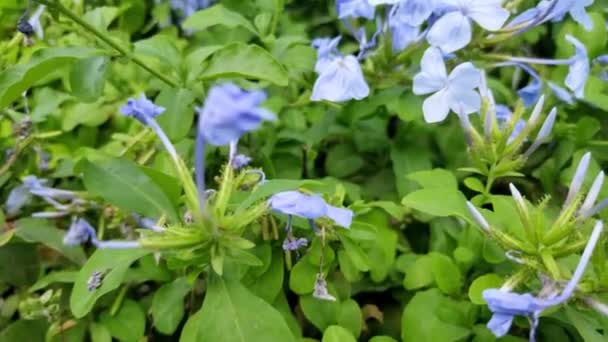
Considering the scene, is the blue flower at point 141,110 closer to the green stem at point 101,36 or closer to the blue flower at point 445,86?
the green stem at point 101,36

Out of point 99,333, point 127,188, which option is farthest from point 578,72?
point 99,333

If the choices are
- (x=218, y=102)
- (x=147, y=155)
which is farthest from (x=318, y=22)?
(x=218, y=102)

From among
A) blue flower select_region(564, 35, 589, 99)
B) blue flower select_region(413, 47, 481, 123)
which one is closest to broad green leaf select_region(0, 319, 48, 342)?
blue flower select_region(413, 47, 481, 123)

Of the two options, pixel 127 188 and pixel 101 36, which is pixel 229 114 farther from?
pixel 101 36

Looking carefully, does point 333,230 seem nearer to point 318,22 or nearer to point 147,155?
point 147,155

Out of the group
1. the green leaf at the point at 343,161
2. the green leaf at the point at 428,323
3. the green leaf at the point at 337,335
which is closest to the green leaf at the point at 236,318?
the green leaf at the point at 337,335

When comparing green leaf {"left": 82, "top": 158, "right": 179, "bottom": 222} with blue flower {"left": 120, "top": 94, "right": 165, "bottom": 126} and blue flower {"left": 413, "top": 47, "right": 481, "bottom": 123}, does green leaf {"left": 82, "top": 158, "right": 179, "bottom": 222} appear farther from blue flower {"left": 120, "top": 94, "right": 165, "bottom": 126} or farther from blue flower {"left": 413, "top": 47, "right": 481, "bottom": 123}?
blue flower {"left": 413, "top": 47, "right": 481, "bottom": 123}
